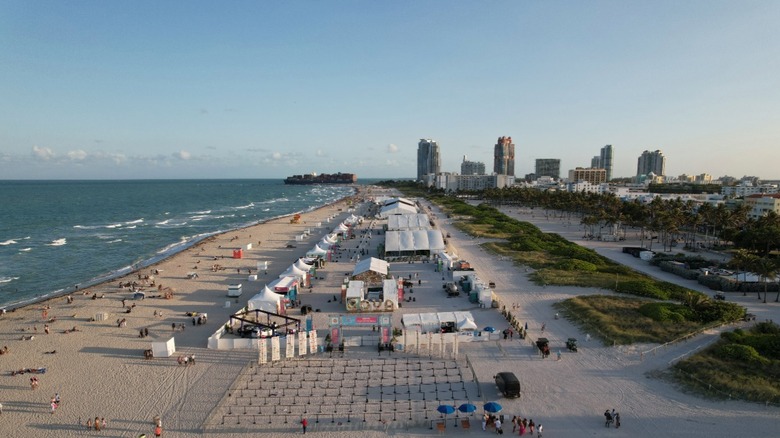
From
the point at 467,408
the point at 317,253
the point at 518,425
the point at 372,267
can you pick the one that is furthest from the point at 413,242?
the point at 518,425

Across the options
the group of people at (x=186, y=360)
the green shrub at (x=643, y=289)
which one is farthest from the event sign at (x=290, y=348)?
the green shrub at (x=643, y=289)

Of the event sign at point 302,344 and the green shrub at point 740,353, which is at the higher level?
the green shrub at point 740,353

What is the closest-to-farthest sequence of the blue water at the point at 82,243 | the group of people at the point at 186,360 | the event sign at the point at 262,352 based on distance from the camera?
the event sign at the point at 262,352 → the group of people at the point at 186,360 → the blue water at the point at 82,243

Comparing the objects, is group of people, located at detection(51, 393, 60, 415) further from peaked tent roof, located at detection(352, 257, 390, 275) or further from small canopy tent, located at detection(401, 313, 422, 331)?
peaked tent roof, located at detection(352, 257, 390, 275)

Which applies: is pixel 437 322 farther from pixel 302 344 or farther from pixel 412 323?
pixel 302 344

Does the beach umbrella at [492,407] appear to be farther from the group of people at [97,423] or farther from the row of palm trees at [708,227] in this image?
the row of palm trees at [708,227]

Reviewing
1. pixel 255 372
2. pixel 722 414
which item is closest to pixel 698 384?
pixel 722 414

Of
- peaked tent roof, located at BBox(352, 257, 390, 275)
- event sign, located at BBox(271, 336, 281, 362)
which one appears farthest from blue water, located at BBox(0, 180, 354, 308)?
event sign, located at BBox(271, 336, 281, 362)
